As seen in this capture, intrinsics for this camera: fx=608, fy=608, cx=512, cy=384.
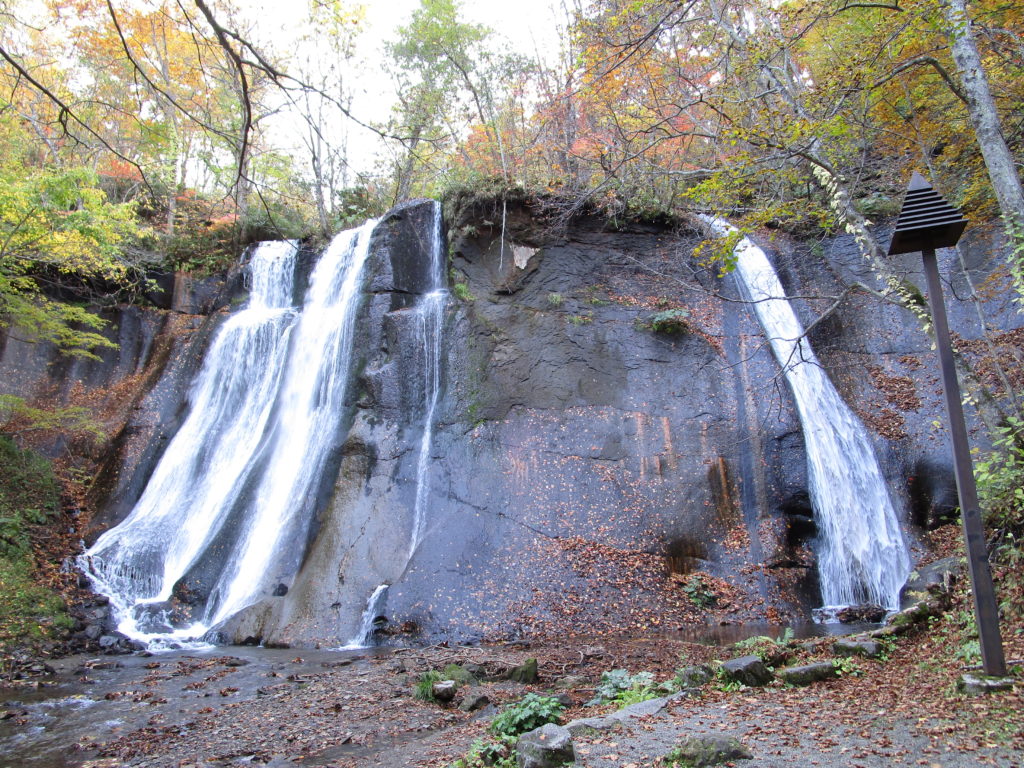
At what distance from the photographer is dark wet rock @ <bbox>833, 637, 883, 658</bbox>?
568cm

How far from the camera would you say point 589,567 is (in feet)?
34.4

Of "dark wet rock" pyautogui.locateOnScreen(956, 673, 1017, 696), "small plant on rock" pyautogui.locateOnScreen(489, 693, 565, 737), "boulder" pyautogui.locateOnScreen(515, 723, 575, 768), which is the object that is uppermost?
"dark wet rock" pyautogui.locateOnScreen(956, 673, 1017, 696)

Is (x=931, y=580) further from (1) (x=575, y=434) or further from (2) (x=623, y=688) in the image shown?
(1) (x=575, y=434)

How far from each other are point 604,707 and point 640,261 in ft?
39.4

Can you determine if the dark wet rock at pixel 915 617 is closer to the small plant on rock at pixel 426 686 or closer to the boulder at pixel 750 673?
the boulder at pixel 750 673

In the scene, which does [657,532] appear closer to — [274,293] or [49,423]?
[274,293]

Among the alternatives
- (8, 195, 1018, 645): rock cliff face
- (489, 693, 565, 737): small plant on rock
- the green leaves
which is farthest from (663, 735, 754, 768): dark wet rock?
the green leaves

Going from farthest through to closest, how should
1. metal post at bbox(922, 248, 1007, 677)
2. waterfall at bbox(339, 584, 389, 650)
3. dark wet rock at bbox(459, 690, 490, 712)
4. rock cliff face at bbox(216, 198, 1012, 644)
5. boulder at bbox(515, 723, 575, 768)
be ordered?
rock cliff face at bbox(216, 198, 1012, 644), waterfall at bbox(339, 584, 389, 650), dark wet rock at bbox(459, 690, 490, 712), metal post at bbox(922, 248, 1007, 677), boulder at bbox(515, 723, 575, 768)

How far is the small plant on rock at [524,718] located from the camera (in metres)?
4.67

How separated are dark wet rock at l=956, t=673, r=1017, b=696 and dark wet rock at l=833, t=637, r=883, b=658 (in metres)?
1.46

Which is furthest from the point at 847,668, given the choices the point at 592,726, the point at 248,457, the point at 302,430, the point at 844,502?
the point at 248,457

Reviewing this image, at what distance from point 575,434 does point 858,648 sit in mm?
7041

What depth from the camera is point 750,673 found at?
5.26 meters

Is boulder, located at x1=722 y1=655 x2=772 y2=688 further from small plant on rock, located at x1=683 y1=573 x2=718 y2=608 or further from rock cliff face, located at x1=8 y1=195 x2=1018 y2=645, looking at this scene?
small plant on rock, located at x1=683 y1=573 x2=718 y2=608
